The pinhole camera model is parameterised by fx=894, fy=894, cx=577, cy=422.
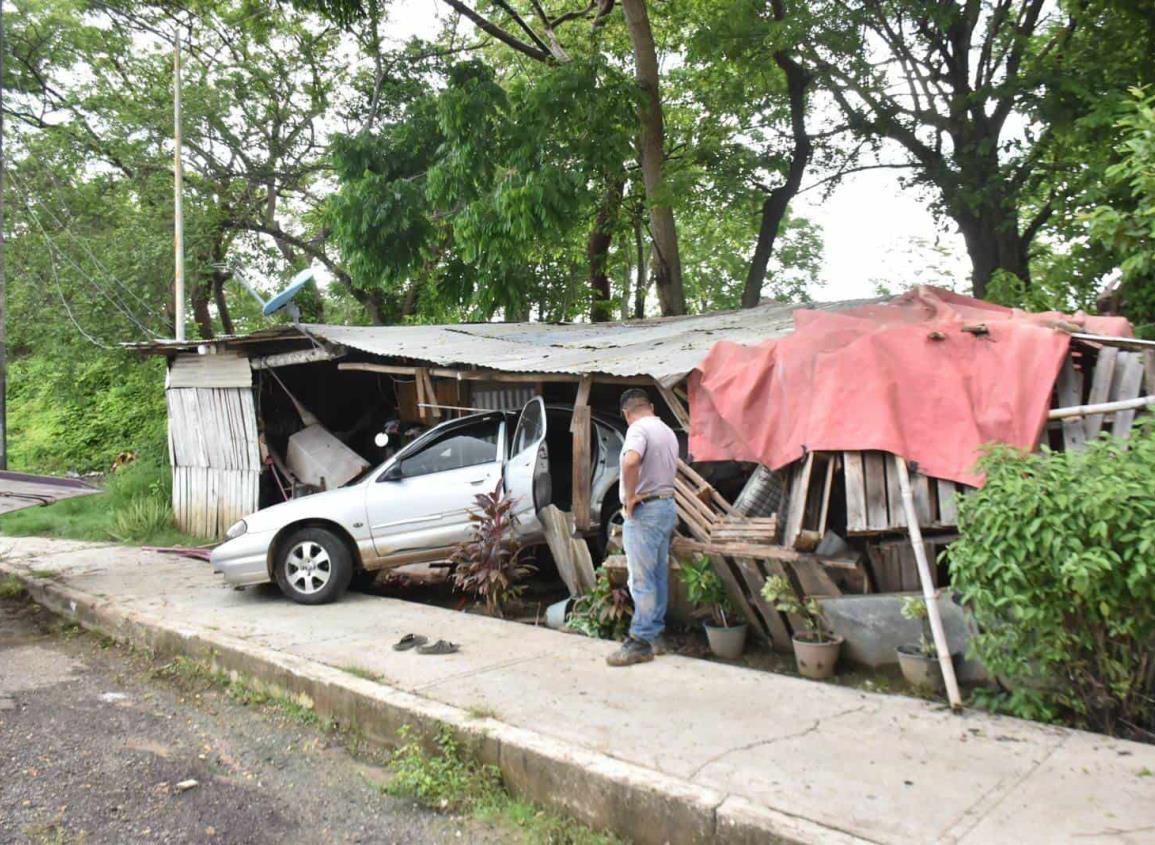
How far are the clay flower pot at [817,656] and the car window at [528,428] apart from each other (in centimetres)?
324

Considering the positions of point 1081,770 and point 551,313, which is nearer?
point 1081,770

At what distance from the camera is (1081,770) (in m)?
3.79

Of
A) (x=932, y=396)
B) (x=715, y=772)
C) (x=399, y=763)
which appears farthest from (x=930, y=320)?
(x=399, y=763)

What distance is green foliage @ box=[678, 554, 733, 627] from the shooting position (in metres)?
6.07

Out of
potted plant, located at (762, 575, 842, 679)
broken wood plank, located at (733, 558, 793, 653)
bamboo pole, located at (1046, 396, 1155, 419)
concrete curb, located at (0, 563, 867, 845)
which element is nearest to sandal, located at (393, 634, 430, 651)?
concrete curb, located at (0, 563, 867, 845)

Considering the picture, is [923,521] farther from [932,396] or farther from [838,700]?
[838,700]

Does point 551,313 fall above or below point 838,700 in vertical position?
above

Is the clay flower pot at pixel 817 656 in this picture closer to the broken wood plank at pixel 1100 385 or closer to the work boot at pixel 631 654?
the work boot at pixel 631 654

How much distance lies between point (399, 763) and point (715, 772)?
1735 mm

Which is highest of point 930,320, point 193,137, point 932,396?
point 193,137

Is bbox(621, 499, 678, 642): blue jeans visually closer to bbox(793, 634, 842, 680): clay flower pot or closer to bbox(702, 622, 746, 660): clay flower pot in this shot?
bbox(702, 622, 746, 660): clay flower pot

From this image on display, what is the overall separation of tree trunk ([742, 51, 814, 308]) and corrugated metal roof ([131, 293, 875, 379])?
4.26m

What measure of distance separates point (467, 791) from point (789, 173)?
40.6 feet

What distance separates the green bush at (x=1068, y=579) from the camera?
154 inches
